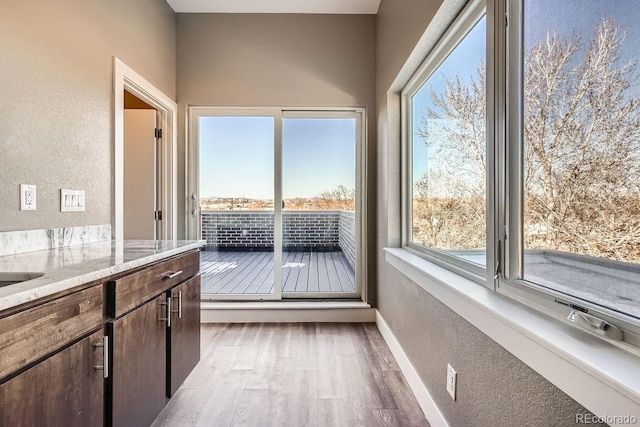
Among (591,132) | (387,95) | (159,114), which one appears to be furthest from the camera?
(159,114)

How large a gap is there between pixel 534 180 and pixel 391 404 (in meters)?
1.38

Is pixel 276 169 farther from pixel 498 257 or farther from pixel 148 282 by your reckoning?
pixel 498 257

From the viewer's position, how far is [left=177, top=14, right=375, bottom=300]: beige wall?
9.87 ft

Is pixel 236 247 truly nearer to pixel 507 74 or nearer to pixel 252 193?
pixel 252 193

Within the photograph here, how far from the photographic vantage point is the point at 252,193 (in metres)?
3.14

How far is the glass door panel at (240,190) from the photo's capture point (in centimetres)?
312

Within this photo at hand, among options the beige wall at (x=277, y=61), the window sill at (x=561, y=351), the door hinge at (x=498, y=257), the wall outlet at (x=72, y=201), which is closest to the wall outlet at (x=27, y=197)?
the wall outlet at (x=72, y=201)

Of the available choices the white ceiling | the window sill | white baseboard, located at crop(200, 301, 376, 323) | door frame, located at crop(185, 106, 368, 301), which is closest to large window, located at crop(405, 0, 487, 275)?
the window sill

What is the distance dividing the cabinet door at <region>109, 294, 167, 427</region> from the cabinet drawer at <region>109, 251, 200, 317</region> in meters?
0.04

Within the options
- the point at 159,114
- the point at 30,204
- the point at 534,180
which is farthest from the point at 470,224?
the point at 159,114

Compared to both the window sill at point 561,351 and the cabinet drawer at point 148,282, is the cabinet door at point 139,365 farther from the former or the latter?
the window sill at point 561,351

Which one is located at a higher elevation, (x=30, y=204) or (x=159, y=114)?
(x=159, y=114)

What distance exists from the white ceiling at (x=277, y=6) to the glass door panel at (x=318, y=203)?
932 mm

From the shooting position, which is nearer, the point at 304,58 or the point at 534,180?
the point at 534,180
